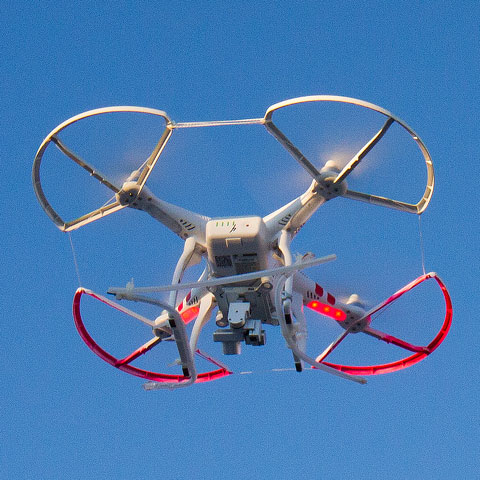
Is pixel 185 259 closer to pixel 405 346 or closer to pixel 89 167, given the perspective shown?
pixel 89 167

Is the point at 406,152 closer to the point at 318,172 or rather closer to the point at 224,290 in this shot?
the point at 318,172

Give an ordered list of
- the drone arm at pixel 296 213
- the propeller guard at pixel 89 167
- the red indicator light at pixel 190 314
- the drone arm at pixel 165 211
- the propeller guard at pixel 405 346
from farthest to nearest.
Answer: the propeller guard at pixel 405 346 < the red indicator light at pixel 190 314 < the drone arm at pixel 165 211 < the drone arm at pixel 296 213 < the propeller guard at pixel 89 167

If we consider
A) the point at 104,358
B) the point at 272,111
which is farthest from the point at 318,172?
the point at 104,358

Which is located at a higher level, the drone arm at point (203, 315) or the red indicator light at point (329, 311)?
the drone arm at point (203, 315)

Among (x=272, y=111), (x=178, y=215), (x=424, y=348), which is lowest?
(x=424, y=348)

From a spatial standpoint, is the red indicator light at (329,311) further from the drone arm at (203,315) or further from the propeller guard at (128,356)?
the propeller guard at (128,356)

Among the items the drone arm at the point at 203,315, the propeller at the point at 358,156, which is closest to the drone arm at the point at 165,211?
the drone arm at the point at 203,315

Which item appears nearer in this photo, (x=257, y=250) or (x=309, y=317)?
(x=257, y=250)
